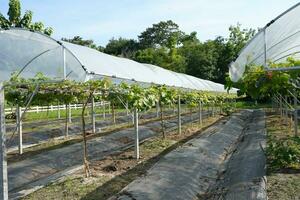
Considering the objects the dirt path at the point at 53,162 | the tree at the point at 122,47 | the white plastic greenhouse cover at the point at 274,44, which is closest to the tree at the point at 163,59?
the tree at the point at 122,47

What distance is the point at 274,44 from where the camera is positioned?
9852 millimetres

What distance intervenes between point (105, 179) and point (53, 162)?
2865 mm

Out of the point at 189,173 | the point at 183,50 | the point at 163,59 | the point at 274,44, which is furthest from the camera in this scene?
the point at 183,50

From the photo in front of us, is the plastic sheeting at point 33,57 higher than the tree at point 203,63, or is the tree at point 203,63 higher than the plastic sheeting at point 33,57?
the tree at point 203,63

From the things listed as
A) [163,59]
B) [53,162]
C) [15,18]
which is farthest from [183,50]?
[53,162]

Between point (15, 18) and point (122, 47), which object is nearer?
point (15, 18)

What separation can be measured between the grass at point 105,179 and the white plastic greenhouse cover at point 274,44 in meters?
3.48

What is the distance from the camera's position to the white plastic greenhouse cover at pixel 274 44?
9.20m

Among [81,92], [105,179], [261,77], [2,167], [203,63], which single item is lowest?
[105,179]

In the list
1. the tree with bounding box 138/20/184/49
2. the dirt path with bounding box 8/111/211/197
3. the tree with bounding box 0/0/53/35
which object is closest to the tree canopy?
the tree with bounding box 138/20/184/49

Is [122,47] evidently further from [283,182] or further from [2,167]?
[2,167]

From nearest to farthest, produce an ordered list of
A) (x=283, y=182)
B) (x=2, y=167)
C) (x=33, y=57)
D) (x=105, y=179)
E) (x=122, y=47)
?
(x=2, y=167), (x=283, y=182), (x=105, y=179), (x=33, y=57), (x=122, y=47)

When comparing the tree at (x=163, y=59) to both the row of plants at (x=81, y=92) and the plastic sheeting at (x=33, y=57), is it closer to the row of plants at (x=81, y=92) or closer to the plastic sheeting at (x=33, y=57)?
the row of plants at (x=81, y=92)

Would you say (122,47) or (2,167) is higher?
(122,47)
